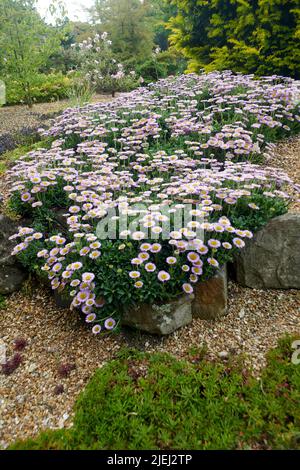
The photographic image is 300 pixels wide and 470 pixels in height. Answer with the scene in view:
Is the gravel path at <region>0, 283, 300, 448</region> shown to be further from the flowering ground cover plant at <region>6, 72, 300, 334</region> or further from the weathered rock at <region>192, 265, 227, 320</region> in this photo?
the flowering ground cover plant at <region>6, 72, 300, 334</region>

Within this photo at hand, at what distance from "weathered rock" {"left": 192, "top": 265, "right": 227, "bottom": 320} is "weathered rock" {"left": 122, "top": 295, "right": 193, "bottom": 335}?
0.15m

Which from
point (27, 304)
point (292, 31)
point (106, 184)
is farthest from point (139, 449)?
point (292, 31)

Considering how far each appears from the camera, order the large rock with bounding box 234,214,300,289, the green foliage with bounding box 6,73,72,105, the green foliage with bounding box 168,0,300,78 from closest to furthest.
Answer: the large rock with bounding box 234,214,300,289 → the green foliage with bounding box 168,0,300,78 → the green foliage with bounding box 6,73,72,105

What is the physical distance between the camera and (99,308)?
3068 millimetres

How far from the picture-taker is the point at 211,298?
10.5 feet

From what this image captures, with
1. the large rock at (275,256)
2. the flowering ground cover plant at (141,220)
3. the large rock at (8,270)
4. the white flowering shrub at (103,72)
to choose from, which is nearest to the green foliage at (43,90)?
the white flowering shrub at (103,72)

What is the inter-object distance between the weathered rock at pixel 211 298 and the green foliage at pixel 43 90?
8982 millimetres

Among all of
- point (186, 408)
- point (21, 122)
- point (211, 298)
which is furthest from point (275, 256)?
point (21, 122)

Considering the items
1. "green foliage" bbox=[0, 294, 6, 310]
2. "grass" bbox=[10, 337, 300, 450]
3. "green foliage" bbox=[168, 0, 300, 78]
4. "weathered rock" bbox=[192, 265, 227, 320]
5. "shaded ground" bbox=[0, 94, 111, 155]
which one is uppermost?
"green foliage" bbox=[168, 0, 300, 78]

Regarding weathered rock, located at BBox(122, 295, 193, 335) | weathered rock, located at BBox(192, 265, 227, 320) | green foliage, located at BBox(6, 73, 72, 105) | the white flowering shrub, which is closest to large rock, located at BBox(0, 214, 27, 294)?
weathered rock, located at BBox(122, 295, 193, 335)

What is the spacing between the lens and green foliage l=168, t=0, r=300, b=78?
6.88 m

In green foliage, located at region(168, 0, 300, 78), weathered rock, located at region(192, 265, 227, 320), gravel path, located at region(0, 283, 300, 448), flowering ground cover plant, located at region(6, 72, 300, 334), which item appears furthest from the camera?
green foliage, located at region(168, 0, 300, 78)

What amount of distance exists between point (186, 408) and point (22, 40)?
33.0 feet

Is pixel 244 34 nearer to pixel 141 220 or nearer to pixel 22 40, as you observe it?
pixel 22 40
